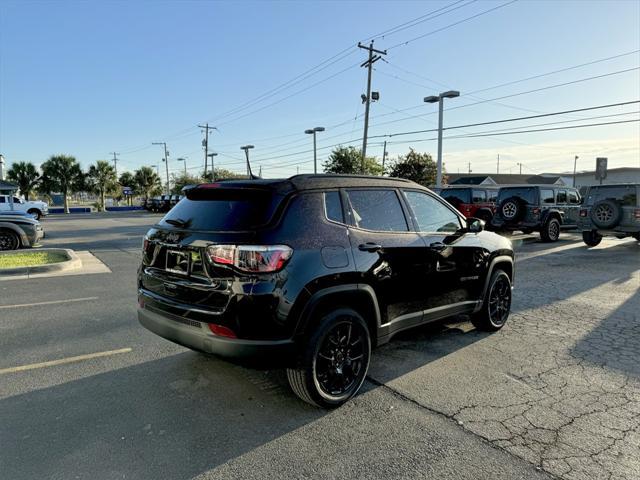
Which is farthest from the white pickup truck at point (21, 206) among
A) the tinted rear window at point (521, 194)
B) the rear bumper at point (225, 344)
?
the rear bumper at point (225, 344)

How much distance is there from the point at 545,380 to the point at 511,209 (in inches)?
484

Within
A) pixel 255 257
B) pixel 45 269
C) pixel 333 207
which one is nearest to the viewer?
pixel 255 257

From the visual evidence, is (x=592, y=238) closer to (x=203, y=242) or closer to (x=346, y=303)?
(x=346, y=303)

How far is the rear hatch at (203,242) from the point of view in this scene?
A: 9.88 feet

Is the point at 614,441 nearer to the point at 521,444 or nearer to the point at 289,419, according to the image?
the point at 521,444

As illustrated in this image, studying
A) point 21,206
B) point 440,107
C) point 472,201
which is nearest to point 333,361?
point 472,201

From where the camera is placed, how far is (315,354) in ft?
10.3

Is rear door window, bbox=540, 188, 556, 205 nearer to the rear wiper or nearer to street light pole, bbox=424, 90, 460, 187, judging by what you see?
street light pole, bbox=424, 90, 460, 187

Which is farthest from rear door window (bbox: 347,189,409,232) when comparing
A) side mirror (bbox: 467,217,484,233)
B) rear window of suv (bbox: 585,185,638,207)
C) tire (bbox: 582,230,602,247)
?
tire (bbox: 582,230,602,247)

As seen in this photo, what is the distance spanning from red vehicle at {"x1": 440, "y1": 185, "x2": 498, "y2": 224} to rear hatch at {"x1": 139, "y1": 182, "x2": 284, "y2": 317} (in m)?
14.4

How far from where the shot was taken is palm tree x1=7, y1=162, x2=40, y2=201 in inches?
2000

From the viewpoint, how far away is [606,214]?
1261cm

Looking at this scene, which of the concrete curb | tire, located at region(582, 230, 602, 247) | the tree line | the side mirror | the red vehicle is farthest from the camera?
the tree line

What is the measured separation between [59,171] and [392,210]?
57822 millimetres
